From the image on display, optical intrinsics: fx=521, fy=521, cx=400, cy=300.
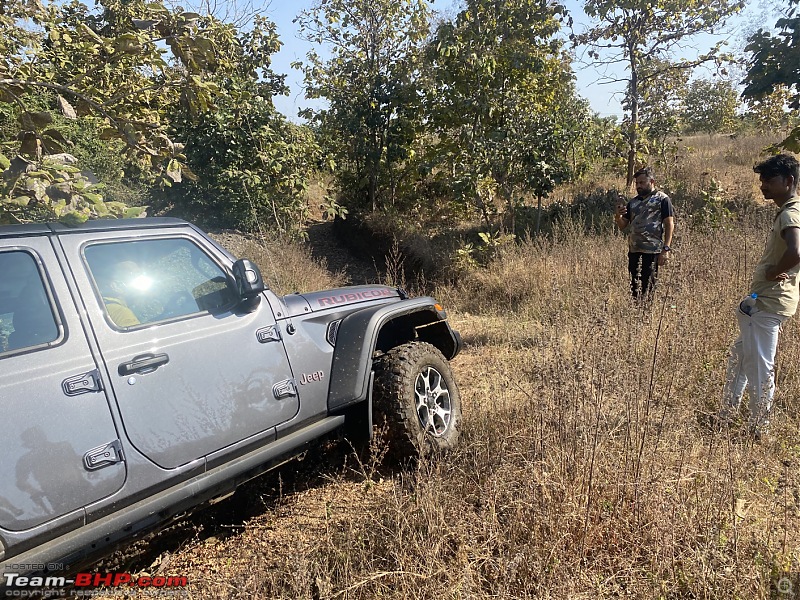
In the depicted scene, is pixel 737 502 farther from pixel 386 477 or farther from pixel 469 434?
pixel 386 477

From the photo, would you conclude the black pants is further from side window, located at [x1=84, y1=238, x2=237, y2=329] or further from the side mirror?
side window, located at [x1=84, y1=238, x2=237, y2=329]

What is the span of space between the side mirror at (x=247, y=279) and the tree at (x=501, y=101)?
271 inches

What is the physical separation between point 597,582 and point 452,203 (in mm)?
8315

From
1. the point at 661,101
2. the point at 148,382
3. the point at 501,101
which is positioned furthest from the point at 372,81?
the point at 148,382

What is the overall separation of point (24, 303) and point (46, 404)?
0.48 m

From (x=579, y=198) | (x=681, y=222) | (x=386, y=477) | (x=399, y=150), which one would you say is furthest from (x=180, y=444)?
(x=579, y=198)

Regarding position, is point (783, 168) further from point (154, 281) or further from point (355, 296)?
point (154, 281)

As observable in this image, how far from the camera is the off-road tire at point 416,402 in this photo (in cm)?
315

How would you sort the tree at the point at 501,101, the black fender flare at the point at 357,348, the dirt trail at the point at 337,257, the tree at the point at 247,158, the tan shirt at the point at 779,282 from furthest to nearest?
1. the dirt trail at the point at 337,257
2. the tree at the point at 247,158
3. the tree at the point at 501,101
4. the tan shirt at the point at 779,282
5. the black fender flare at the point at 357,348

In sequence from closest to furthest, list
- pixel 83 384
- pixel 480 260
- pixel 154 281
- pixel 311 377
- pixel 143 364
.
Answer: pixel 83 384
pixel 143 364
pixel 154 281
pixel 311 377
pixel 480 260

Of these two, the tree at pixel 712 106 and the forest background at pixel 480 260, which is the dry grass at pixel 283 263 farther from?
the tree at pixel 712 106

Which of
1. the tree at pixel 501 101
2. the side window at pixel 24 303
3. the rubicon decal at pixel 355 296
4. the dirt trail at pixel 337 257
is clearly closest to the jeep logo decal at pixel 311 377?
the rubicon decal at pixel 355 296

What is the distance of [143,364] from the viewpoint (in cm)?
227

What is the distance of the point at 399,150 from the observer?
10.9 m
